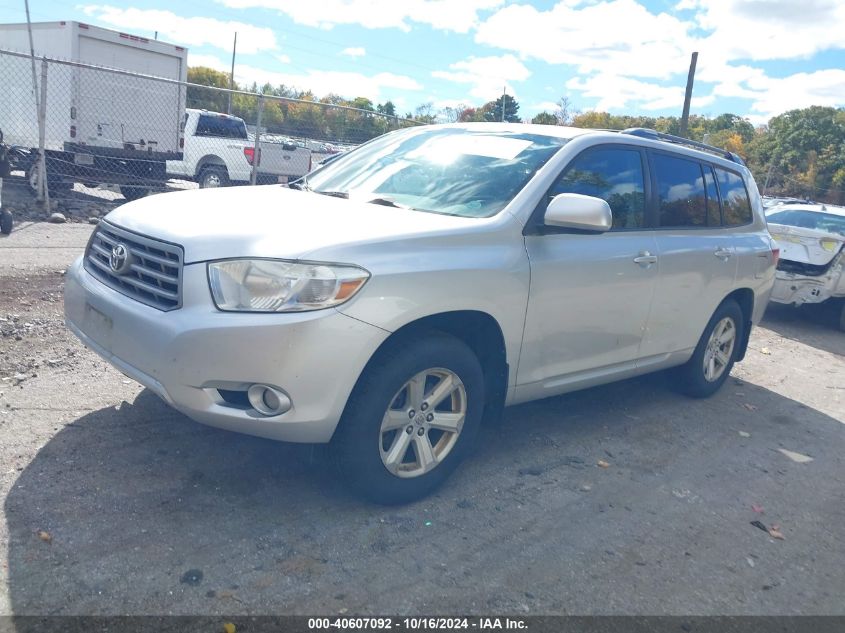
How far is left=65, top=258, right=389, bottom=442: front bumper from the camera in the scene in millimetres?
3143

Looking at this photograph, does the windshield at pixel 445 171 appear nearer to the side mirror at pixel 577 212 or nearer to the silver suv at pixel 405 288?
the silver suv at pixel 405 288

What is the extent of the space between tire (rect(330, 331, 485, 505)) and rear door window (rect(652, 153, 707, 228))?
2.13m

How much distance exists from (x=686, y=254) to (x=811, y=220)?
671cm

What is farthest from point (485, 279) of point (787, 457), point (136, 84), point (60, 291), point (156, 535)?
point (136, 84)

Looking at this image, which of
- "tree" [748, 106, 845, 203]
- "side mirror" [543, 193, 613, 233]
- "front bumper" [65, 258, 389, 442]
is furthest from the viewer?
"tree" [748, 106, 845, 203]

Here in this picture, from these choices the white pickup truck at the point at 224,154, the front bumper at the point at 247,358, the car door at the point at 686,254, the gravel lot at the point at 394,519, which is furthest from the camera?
the white pickup truck at the point at 224,154

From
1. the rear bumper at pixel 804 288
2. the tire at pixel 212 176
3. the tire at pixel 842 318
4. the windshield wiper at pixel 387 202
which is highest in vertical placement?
the windshield wiper at pixel 387 202

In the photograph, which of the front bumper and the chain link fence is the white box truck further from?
the front bumper

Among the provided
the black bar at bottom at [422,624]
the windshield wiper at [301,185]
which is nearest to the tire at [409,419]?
the black bar at bottom at [422,624]

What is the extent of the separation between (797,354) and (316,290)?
7.12 m

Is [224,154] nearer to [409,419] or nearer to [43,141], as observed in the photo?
[43,141]

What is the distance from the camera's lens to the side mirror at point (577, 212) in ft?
13.0

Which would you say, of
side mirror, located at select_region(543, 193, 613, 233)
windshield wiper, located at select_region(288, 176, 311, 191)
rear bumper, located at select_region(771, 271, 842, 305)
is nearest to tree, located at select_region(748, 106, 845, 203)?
rear bumper, located at select_region(771, 271, 842, 305)

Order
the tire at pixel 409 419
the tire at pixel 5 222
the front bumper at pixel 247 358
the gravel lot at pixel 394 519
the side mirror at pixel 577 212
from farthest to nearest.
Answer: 1. the tire at pixel 5 222
2. the side mirror at pixel 577 212
3. the tire at pixel 409 419
4. the front bumper at pixel 247 358
5. the gravel lot at pixel 394 519
